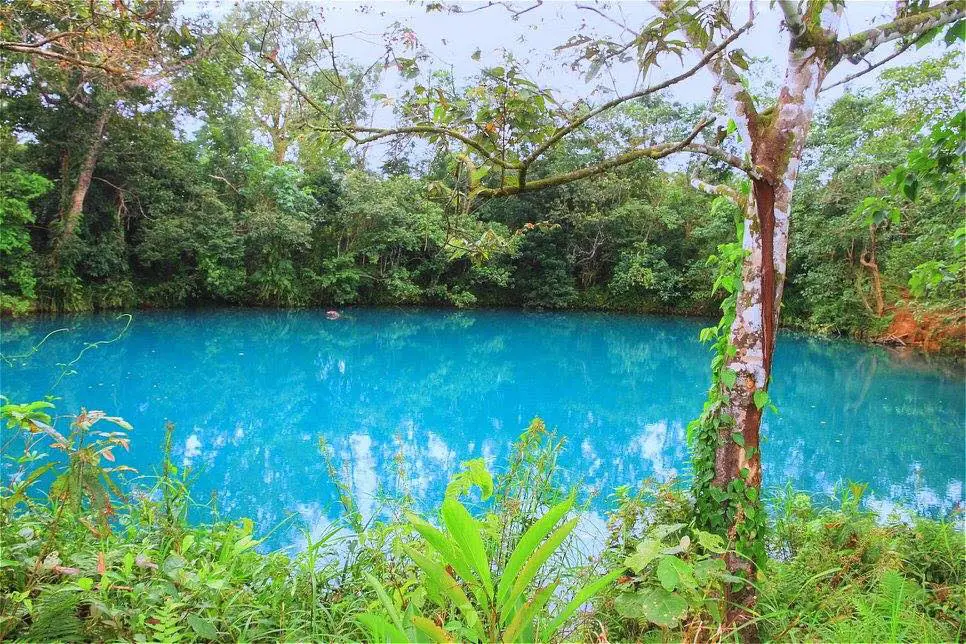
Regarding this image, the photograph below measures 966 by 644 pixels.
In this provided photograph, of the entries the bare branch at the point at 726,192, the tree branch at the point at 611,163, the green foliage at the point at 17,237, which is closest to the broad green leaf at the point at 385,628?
the tree branch at the point at 611,163

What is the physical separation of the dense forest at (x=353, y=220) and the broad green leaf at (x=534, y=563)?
23.7ft

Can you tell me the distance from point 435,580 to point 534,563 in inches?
5.9

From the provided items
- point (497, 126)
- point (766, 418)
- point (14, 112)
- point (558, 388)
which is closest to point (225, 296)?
point (14, 112)

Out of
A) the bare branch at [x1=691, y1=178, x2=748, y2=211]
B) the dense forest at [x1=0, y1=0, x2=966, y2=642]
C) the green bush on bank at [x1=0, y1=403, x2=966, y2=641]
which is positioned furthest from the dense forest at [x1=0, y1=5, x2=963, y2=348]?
the green bush on bank at [x1=0, y1=403, x2=966, y2=641]

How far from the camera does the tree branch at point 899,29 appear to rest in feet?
5.38

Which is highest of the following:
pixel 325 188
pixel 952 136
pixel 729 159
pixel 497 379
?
pixel 325 188

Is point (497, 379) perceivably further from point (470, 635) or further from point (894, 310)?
point (894, 310)

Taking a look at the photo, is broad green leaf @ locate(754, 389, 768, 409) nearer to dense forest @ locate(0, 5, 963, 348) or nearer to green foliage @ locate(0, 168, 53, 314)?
dense forest @ locate(0, 5, 963, 348)

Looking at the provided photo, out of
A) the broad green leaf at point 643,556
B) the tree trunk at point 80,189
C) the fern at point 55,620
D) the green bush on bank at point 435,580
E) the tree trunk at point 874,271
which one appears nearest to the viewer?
the green bush on bank at point 435,580

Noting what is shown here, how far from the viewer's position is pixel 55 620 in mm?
1139

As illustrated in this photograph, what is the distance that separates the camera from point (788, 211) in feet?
5.82

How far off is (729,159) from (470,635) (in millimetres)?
1534

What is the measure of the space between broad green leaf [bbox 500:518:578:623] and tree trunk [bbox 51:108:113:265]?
526 inches

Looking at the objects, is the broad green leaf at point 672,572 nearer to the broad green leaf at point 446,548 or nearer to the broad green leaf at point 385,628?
the broad green leaf at point 446,548
